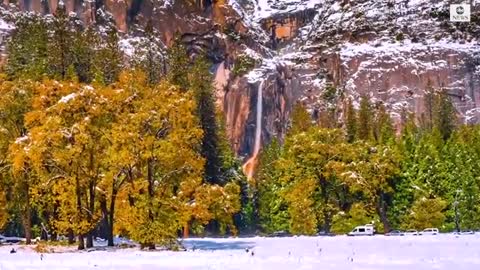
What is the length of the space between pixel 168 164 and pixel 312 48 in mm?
125038

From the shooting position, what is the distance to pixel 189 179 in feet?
131

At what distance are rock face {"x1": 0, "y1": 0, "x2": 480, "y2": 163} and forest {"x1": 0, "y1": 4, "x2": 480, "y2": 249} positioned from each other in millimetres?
19654

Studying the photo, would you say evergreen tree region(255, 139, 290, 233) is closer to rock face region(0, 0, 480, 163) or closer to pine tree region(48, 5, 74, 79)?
→ pine tree region(48, 5, 74, 79)

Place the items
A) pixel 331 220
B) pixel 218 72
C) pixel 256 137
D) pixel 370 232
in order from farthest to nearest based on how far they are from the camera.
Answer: pixel 218 72 < pixel 256 137 < pixel 331 220 < pixel 370 232

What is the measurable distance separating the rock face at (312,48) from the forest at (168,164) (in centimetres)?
1965

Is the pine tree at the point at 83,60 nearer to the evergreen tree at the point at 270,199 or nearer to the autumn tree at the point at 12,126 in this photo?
the evergreen tree at the point at 270,199

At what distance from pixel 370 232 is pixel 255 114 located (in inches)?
3495

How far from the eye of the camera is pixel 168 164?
128ft

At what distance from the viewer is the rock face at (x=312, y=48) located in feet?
479

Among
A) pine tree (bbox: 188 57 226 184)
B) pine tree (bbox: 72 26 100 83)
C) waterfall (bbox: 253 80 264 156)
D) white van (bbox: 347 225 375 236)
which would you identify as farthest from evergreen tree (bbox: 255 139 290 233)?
waterfall (bbox: 253 80 264 156)

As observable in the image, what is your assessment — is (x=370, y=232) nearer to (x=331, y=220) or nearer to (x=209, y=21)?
(x=331, y=220)

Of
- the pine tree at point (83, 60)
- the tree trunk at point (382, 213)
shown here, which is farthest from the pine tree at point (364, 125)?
the pine tree at point (83, 60)

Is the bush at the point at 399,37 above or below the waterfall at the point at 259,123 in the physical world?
above

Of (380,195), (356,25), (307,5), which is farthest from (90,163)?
(307,5)
